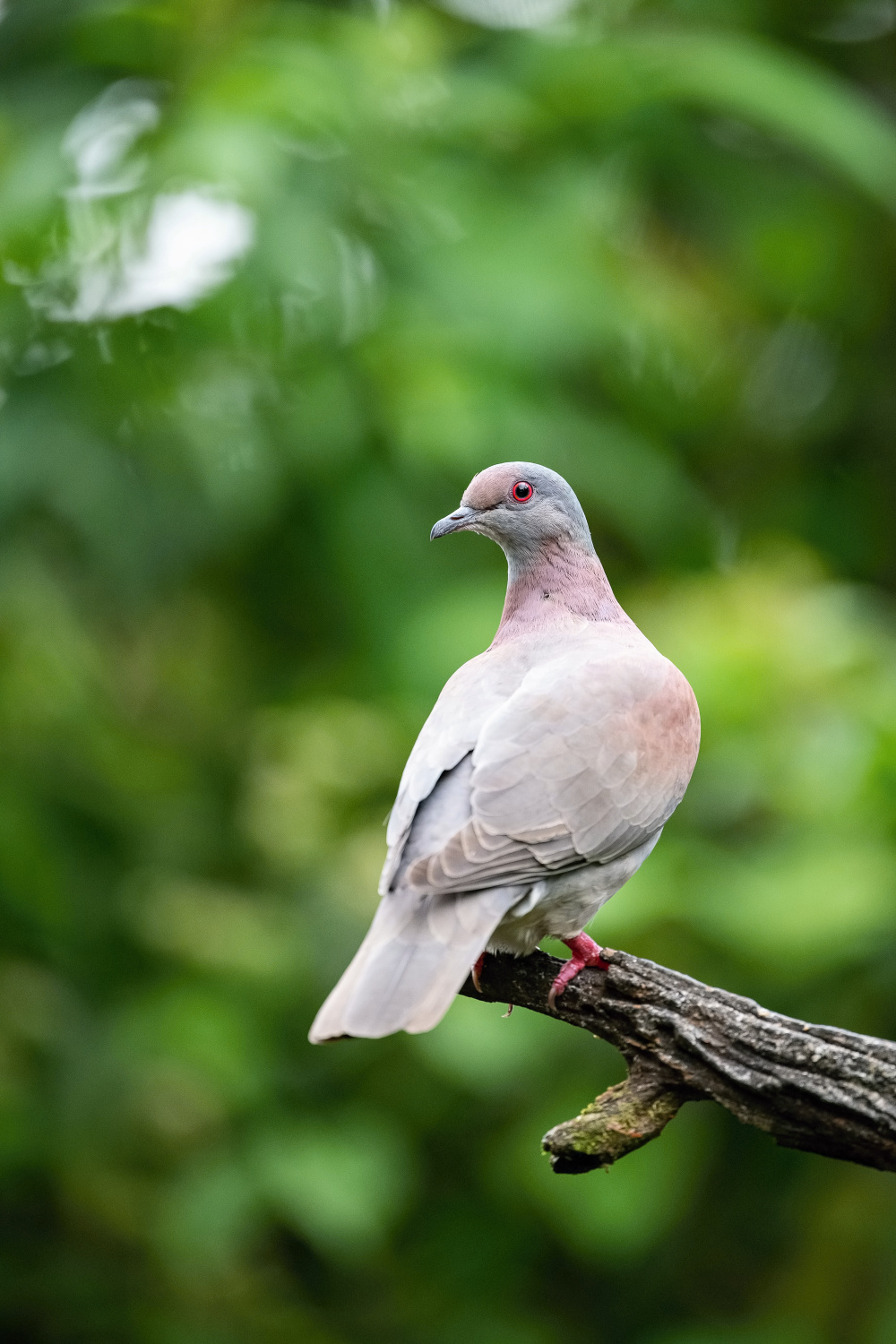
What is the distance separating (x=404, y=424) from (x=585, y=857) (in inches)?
119

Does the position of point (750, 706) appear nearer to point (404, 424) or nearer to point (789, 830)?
point (789, 830)

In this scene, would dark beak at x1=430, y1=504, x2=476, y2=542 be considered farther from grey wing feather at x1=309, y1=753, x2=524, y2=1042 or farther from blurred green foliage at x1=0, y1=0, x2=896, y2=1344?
blurred green foliage at x1=0, y1=0, x2=896, y2=1344

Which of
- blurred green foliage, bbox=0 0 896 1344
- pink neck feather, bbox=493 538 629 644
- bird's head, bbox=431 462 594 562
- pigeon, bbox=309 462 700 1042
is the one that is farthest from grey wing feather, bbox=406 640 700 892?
blurred green foliage, bbox=0 0 896 1344

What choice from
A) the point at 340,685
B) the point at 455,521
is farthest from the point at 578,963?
the point at 340,685

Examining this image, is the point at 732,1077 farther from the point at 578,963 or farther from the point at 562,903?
the point at 562,903

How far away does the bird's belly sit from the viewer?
294 cm

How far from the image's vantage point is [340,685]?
20.0 feet

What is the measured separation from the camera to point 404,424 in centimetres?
562

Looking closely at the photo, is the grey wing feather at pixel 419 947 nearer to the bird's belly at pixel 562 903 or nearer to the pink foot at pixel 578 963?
the bird's belly at pixel 562 903

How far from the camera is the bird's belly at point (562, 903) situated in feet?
9.66

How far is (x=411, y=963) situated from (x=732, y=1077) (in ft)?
2.04

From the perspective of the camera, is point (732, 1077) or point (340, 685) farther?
point (340, 685)

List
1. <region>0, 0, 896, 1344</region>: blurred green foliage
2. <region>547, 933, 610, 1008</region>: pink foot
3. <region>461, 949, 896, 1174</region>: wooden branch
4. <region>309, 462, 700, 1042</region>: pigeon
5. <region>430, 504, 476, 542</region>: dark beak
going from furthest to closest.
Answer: <region>0, 0, 896, 1344</region>: blurred green foliage < <region>430, 504, 476, 542</region>: dark beak < <region>547, 933, 610, 1008</region>: pink foot < <region>309, 462, 700, 1042</region>: pigeon < <region>461, 949, 896, 1174</region>: wooden branch

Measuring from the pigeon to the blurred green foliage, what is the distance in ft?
5.35
